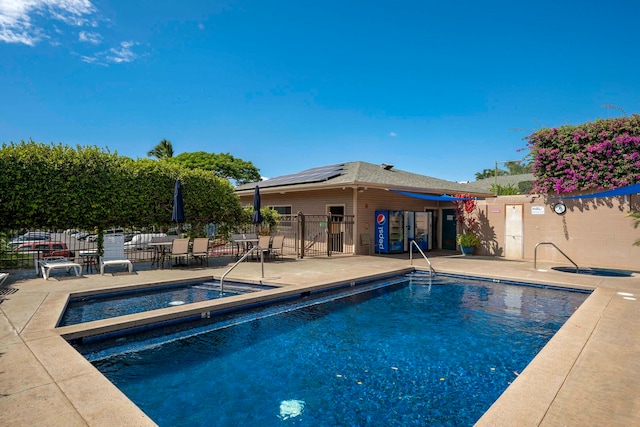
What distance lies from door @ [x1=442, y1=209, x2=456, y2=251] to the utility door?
322cm

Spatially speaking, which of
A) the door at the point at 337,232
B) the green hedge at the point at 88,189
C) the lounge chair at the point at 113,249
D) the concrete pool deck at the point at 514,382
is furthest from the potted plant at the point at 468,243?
the lounge chair at the point at 113,249

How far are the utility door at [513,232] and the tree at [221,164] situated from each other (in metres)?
32.6

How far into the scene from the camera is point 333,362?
4.55m

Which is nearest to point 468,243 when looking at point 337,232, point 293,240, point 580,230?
point 580,230

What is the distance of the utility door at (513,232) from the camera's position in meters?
13.9

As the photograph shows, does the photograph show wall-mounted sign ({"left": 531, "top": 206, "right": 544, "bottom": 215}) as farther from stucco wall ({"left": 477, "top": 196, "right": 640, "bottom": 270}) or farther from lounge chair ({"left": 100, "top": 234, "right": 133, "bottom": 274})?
lounge chair ({"left": 100, "top": 234, "right": 133, "bottom": 274})

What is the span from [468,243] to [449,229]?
2873 millimetres

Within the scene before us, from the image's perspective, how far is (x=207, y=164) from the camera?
4166cm

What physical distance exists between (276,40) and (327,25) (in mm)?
2262

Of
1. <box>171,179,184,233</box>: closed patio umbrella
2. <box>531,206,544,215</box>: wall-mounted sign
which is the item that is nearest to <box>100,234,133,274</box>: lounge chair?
<box>171,179,184,233</box>: closed patio umbrella

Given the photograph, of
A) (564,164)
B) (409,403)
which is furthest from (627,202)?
(409,403)

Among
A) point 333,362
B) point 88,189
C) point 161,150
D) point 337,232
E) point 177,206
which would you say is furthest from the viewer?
point 161,150

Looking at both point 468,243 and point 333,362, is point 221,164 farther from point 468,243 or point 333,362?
point 333,362

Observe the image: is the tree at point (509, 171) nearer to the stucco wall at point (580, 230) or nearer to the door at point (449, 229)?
Result: the door at point (449, 229)
